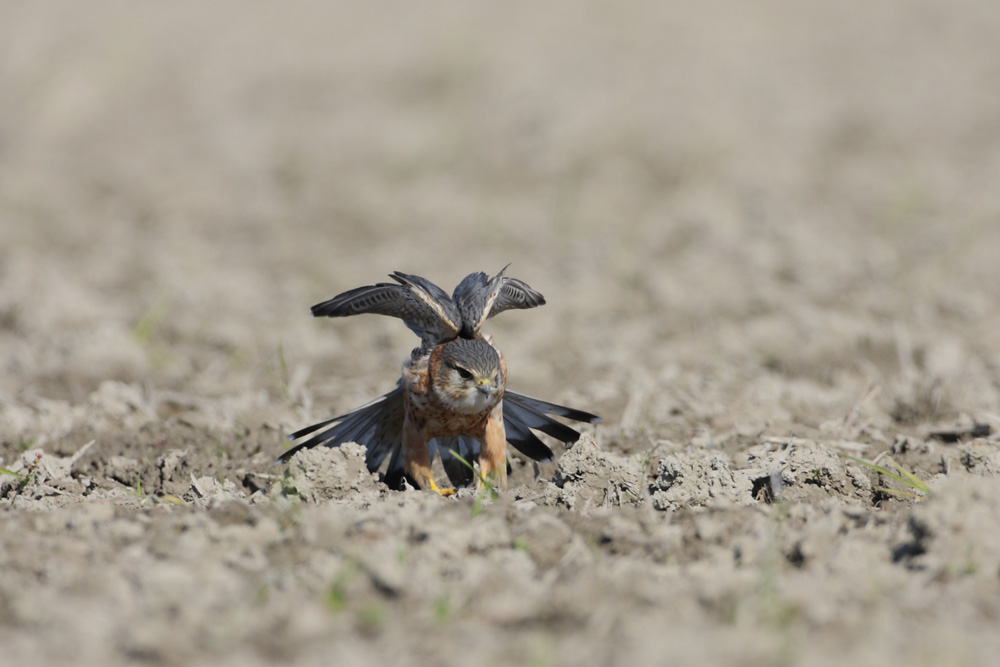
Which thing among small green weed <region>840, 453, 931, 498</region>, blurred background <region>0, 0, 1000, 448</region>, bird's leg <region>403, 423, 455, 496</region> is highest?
blurred background <region>0, 0, 1000, 448</region>

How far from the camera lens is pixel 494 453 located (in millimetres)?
4035

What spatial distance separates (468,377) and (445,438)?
26.3 inches

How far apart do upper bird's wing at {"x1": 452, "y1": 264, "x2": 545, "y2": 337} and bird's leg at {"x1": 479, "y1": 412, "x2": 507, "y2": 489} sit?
15.5 inches

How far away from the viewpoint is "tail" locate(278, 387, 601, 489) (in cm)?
411

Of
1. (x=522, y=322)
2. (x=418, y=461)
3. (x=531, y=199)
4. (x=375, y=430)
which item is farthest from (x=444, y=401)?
(x=531, y=199)

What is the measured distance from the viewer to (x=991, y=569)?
2.58 m

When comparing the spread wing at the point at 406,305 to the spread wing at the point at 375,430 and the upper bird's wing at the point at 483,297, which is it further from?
the spread wing at the point at 375,430

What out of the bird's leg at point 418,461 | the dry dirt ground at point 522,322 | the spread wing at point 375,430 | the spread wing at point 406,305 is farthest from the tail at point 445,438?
the spread wing at point 406,305

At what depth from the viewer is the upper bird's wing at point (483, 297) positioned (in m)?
3.98

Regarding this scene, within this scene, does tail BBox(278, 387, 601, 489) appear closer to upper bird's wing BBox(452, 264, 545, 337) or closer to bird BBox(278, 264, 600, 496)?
bird BBox(278, 264, 600, 496)

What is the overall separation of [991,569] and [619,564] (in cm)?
102

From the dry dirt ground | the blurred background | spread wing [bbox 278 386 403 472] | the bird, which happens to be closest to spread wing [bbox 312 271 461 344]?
the bird

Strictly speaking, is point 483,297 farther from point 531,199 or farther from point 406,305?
point 531,199

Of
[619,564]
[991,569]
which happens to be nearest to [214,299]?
[619,564]
